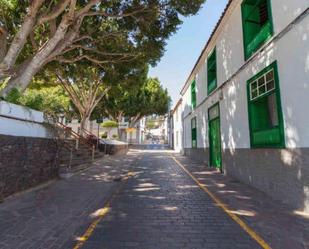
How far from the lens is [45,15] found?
9695 mm

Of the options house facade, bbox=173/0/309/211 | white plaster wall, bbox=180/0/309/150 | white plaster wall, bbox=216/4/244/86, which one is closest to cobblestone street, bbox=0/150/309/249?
house facade, bbox=173/0/309/211

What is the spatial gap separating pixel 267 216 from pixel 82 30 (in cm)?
1067

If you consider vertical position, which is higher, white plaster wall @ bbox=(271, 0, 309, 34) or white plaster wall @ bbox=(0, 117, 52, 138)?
white plaster wall @ bbox=(271, 0, 309, 34)

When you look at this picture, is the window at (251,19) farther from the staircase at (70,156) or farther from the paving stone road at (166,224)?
the staircase at (70,156)

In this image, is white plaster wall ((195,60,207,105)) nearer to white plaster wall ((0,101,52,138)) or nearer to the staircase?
the staircase

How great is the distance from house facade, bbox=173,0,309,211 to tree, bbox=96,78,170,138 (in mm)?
23738

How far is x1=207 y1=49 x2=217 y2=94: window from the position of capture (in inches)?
544

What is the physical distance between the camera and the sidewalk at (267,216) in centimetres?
455

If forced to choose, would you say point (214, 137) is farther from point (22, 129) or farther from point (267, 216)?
point (22, 129)

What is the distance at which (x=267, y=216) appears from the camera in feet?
19.2

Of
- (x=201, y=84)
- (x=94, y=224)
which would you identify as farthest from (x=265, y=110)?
(x=201, y=84)

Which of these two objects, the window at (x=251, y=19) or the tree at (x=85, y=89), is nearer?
the window at (x=251, y=19)

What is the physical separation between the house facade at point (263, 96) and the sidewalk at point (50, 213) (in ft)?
15.1

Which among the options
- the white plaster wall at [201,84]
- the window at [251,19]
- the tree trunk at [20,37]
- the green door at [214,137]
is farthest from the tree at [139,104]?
the window at [251,19]
